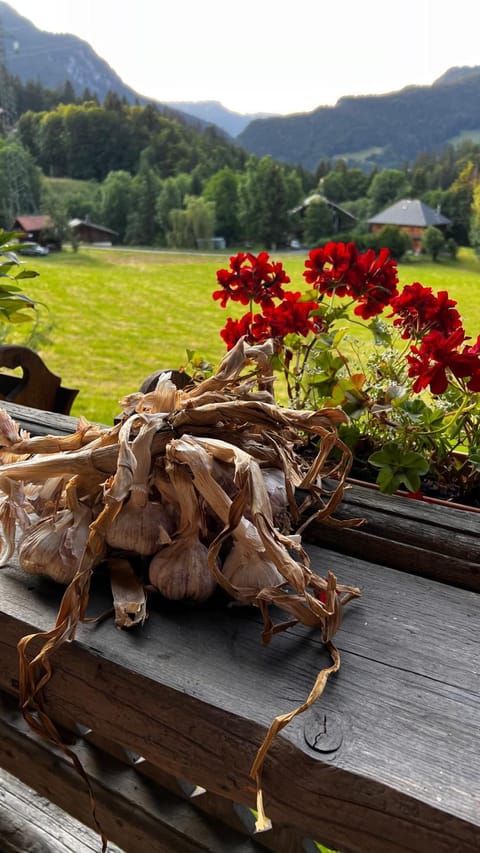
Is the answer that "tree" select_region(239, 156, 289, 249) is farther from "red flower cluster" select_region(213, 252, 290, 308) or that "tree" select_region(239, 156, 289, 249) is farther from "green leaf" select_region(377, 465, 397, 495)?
"green leaf" select_region(377, 465, 397, 495)

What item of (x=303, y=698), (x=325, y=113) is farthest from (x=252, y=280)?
(x=325, y=113)

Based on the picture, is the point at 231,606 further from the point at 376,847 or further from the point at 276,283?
the point at 276,283

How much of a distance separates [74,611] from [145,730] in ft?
0.35

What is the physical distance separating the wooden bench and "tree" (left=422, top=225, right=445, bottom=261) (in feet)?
10.6

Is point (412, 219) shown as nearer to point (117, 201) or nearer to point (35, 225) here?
point (117, 201)

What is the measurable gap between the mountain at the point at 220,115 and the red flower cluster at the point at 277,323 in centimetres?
568

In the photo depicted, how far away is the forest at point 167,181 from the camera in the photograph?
13.3ft

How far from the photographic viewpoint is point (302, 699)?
0.45 meters

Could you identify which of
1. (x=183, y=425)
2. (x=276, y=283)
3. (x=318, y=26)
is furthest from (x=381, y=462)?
(x=318, y=26)

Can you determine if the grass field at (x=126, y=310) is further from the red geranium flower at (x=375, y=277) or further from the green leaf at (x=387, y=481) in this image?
the green leaf at (x=387, y=481)

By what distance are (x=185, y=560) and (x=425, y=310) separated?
501 mm

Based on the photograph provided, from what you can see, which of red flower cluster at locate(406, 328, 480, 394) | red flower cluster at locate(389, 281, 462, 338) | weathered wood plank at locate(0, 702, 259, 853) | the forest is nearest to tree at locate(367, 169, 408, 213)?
the forest

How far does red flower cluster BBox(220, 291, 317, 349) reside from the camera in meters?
0.93

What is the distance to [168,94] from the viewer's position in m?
5.43
